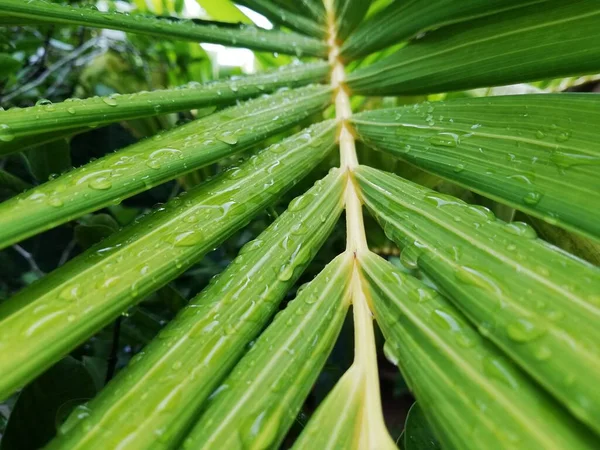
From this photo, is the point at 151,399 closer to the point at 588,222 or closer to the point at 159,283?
the point at 159,283

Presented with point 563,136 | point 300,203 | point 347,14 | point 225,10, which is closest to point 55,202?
point 300,203

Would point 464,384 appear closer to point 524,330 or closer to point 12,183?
point 524,330

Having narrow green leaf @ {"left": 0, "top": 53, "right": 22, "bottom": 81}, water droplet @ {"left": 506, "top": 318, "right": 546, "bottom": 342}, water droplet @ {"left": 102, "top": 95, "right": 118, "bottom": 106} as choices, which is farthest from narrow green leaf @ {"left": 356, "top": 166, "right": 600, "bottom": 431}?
narrow green leaf @ {"left": 0, "top": 53, "right": 22, "bottom": 81}

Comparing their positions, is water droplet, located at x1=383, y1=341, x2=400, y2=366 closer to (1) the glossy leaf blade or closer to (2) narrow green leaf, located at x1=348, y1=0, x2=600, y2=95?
(1) the glossy leaf blade

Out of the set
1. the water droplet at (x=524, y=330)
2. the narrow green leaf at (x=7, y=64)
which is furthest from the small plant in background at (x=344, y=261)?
the narrow green leaf at (x=7, y=64)

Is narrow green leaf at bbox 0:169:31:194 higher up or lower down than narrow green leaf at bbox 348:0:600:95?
lower down

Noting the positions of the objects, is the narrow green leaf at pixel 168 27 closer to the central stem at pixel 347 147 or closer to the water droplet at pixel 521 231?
the central stem at pixel 347 147
